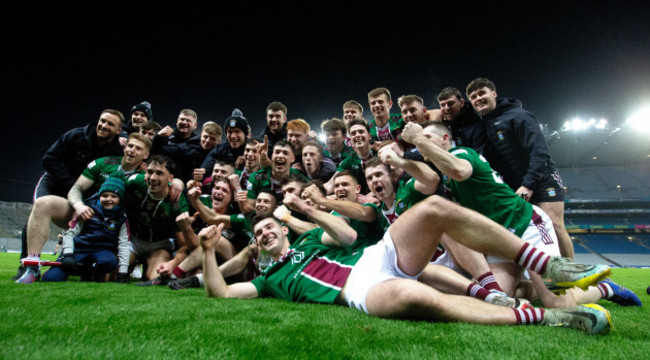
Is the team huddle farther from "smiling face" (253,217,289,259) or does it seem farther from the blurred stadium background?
the blurred stadium background

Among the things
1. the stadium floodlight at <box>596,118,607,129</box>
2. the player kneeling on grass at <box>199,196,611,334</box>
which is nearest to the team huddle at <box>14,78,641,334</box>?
the player kneeling on grass at <box>199,196,611,334</box>

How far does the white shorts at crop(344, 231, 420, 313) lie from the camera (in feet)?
7.18

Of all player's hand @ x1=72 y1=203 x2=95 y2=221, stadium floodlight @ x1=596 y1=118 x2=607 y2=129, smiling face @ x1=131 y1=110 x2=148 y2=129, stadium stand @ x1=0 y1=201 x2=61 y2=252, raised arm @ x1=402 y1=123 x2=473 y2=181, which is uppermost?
stadium floodlight @ x1=596 y1=118 x2=607 y2=129

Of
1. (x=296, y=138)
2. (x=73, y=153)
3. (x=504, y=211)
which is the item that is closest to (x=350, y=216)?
(x=504, y=211)

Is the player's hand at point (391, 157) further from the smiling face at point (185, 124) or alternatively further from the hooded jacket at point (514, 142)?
the smiling face at point (185, 124)

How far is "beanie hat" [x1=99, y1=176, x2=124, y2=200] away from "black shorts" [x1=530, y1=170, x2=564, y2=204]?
18.6 feet

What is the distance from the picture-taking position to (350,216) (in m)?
3.18

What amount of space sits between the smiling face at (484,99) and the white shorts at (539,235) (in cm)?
195

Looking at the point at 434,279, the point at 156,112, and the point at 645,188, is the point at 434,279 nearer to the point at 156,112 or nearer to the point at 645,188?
the point at 156,112

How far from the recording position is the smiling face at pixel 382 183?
133 inches

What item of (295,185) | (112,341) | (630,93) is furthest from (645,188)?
(112,341)

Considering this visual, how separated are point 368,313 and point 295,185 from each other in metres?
2.36

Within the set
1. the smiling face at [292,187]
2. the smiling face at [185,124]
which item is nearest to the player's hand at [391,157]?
the smiling face at [292,187]

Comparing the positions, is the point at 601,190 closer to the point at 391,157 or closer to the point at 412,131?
the point at 412,131
